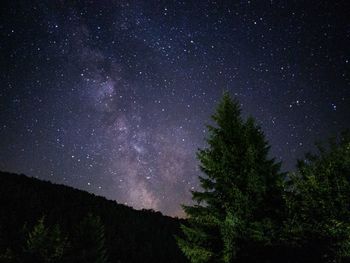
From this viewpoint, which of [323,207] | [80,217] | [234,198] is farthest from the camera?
[80,217]

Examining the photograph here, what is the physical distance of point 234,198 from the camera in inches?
538

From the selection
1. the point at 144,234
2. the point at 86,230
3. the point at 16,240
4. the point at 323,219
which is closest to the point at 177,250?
the point at 144,234

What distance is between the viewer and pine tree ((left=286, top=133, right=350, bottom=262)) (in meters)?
10.0

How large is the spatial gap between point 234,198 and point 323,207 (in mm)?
3890

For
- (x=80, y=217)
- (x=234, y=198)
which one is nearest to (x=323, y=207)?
(x=234, y=198)

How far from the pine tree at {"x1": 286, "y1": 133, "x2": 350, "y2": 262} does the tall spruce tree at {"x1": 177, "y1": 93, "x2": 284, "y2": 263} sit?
3.31 feet

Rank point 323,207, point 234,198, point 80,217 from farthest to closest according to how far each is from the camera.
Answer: point 80,217
point 234,198
point 323,207

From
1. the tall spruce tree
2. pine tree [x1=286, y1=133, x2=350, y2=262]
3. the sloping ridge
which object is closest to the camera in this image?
pine tree [x1=286, y1=133, x2=350, y2=262]

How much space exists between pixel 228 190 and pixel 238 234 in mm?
1691

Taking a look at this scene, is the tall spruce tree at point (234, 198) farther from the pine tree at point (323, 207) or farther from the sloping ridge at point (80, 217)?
the sloping ridge at point (80, 217)

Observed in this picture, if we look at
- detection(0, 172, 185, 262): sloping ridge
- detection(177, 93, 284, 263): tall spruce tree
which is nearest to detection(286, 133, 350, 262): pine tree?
detection(177, 93, 284, 263): tall spruce tree

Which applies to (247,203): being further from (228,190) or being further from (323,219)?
(323,219)

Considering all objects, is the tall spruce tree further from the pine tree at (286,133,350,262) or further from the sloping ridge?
the sloping ridge

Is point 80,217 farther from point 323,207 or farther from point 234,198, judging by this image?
point 323,207
